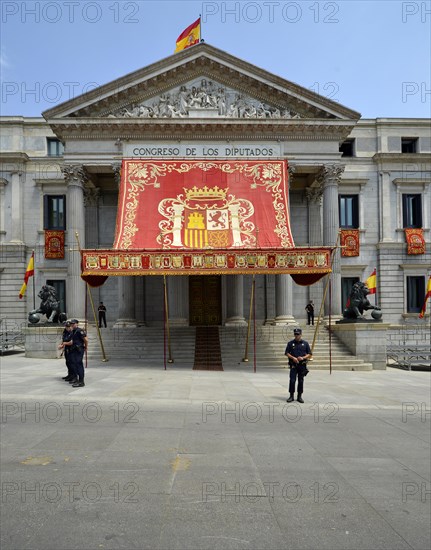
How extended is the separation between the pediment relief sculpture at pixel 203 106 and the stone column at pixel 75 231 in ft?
14.2

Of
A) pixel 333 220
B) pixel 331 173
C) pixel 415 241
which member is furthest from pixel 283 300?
pixel 415 241

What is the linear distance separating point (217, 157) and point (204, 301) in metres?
9.84

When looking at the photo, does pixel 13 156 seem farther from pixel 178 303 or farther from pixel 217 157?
pixel 178 303

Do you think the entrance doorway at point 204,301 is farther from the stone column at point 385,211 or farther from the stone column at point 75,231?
the stone column at point 385,211

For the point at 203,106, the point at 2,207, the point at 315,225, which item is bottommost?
the point at 315,225

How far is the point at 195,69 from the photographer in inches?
1141

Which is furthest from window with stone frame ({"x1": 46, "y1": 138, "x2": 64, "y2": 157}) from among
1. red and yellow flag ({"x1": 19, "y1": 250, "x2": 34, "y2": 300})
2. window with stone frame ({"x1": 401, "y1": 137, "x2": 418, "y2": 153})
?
window with stone frame ({"x1": 401, "y1": 137, "x2": 418, "y2": 153})

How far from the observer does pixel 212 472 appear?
643 centimetres

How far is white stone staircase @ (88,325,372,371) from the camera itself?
69.5 ft

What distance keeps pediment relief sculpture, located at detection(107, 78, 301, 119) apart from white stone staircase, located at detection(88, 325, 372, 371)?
13.1 m

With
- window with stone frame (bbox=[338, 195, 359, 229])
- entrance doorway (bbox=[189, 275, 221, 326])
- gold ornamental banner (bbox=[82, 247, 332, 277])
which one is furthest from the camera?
window with stone frame (bbox=[338, 195, 359, 229])

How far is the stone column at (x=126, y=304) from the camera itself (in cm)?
2778

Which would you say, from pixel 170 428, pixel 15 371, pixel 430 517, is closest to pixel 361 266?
pixel 15 371

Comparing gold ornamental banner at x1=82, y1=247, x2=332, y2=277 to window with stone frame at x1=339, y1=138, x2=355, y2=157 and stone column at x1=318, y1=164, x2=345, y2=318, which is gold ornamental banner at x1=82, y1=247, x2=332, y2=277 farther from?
window with stone frame at x1=339, y1=138, x2=355, y2=157
